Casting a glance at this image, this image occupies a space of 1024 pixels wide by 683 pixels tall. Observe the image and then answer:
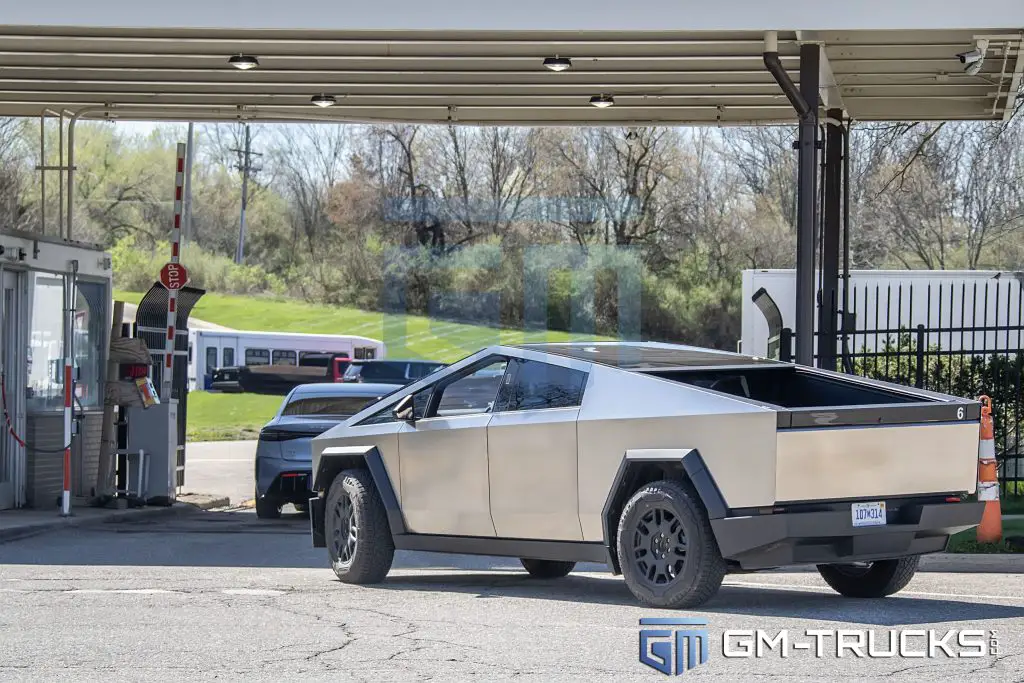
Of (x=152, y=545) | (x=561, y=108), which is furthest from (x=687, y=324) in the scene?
(x=152, y=545)

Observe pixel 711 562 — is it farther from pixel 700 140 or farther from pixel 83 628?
pixel 700 140

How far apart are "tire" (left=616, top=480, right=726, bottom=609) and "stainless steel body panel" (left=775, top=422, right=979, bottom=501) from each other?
1.59 ft

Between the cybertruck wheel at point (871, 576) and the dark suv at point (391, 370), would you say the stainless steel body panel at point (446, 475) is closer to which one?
A: the cybertruck wheel at point (871, 576)

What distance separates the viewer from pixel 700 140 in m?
58.6

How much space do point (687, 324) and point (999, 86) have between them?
37611mm

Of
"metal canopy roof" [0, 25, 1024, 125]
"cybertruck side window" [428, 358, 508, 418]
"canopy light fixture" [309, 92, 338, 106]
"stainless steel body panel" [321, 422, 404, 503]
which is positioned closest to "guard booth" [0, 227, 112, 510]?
"metal canopy roof" [0, 25, 1024, 125]

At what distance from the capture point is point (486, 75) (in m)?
16.1

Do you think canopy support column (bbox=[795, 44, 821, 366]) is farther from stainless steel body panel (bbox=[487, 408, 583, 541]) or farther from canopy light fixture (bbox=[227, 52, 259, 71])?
stainless steel body panel (bbox=[487, 408, 583, 541])

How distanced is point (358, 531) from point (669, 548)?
248 centimetres

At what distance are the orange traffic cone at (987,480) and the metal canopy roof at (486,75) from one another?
4.00 metres

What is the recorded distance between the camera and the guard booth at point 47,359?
51.5ft

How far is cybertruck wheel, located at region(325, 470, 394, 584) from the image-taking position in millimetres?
9453

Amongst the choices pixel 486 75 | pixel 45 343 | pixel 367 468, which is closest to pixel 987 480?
pixel 367 468

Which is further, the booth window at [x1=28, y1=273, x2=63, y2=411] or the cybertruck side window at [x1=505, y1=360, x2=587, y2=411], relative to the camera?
the booth window at [x1=28, y1=273, x2=63, y2=411]
